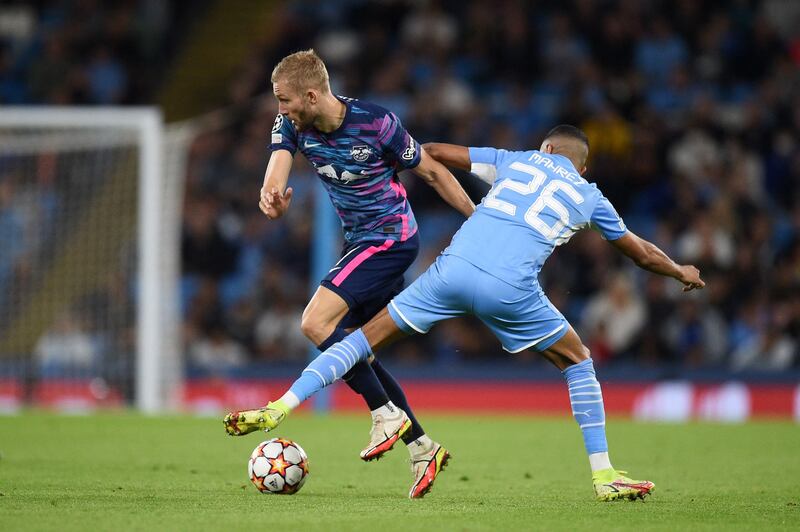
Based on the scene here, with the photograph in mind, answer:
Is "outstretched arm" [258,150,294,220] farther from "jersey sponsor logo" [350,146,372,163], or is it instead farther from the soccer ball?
the soccer ball

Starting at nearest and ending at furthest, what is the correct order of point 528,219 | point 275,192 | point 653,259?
1. point 275,192
2. point 528,219
3. point 653,259

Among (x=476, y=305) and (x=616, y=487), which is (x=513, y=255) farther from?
(x=616, y=487)

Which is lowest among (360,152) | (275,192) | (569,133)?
(275,192)

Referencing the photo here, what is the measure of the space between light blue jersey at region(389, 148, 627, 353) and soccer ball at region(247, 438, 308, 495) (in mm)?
895

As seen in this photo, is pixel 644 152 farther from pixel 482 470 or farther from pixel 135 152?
pixel 482 470

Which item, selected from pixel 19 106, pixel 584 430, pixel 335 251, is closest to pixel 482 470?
pixel 584 430

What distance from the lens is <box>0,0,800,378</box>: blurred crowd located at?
14.0 metres

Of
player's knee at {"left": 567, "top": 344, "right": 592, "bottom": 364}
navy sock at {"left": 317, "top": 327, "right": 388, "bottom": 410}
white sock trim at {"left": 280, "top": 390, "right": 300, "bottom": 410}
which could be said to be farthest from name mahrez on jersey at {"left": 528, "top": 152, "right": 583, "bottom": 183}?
white sock trim at {"left": 280, "top": 390, "right": 300, "bottom": 410}

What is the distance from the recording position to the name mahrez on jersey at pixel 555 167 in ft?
20.3

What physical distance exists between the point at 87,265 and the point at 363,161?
8425 millimetres

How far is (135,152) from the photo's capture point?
1454 cm

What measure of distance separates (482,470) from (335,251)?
21.6 feet

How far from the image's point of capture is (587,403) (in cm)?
615

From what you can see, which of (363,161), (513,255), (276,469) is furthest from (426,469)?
(363,161)
